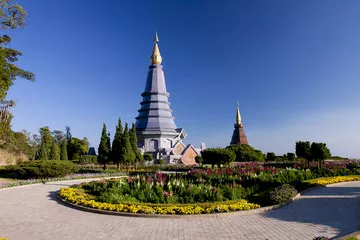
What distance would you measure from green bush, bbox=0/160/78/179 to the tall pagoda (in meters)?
29.3

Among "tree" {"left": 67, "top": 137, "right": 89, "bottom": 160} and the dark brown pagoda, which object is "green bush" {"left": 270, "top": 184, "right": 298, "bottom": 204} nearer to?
the dark brown pagoda

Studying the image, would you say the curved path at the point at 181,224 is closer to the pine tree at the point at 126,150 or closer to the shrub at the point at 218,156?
the shrub at the point at 218,156

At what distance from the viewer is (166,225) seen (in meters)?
9.34

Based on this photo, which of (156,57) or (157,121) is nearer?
(157,121)

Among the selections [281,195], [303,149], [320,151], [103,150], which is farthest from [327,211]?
[103,150]

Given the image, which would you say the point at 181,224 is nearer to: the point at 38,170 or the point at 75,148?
the point at 38,170

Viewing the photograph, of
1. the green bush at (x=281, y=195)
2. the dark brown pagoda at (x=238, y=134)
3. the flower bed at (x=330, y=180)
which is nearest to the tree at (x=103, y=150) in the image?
the flower bed at (x=330, y=180)

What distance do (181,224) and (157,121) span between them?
51114 mm

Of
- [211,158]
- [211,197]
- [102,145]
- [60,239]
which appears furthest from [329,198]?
[102,145]

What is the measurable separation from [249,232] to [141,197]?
562 cm

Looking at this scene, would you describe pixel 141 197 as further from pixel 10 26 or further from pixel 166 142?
pixel 166 142

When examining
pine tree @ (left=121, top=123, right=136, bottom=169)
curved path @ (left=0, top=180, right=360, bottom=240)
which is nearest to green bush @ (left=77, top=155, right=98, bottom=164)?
pine tree @ (left=121, top=123, right=136, bottom=169)

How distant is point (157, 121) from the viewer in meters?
60.2

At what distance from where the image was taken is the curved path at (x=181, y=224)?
826 cm
